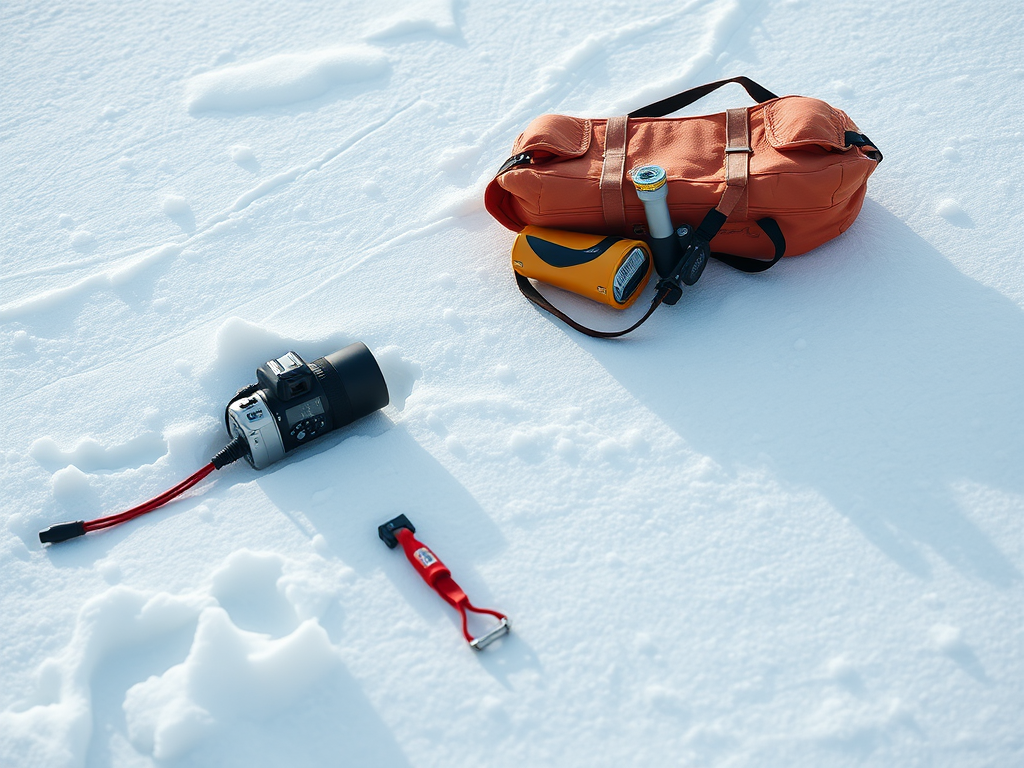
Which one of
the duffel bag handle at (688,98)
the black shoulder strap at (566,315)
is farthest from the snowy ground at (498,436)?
the duffel bag handle at (688,98)

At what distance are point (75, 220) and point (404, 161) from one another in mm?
1130

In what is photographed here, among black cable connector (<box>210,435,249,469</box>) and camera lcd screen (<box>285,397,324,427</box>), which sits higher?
camera lcd screen (<box>285,397,324,427</box>)

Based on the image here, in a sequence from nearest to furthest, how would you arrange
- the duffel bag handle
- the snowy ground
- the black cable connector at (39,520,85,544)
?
the snowy ground
the black cable connector at (39,520,85,544)
the duffel bag handle

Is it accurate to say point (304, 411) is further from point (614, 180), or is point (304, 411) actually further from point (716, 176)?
point (716, 176)

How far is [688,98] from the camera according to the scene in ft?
9.23

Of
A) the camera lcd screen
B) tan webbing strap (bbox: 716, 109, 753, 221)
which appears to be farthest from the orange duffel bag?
the camera lcd screen

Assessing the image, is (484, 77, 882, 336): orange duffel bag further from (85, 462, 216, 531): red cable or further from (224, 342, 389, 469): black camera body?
(85, 462, 216, 531): red cable

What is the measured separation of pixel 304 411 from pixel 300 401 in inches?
1.1

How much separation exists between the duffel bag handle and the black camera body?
125 cm

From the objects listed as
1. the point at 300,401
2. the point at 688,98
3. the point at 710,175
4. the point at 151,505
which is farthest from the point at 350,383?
the point at 688,98

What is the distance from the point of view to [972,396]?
2.08 metres

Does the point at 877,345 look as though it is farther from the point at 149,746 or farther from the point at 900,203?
the point at 149,746

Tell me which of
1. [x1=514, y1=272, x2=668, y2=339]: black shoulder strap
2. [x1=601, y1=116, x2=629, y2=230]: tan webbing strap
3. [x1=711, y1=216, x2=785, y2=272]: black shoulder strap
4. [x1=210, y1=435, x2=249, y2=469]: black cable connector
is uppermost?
[x1=601, y1=116, x2=629, y2=230]: tan webbing strap

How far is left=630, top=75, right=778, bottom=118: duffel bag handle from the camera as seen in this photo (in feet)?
8.89
